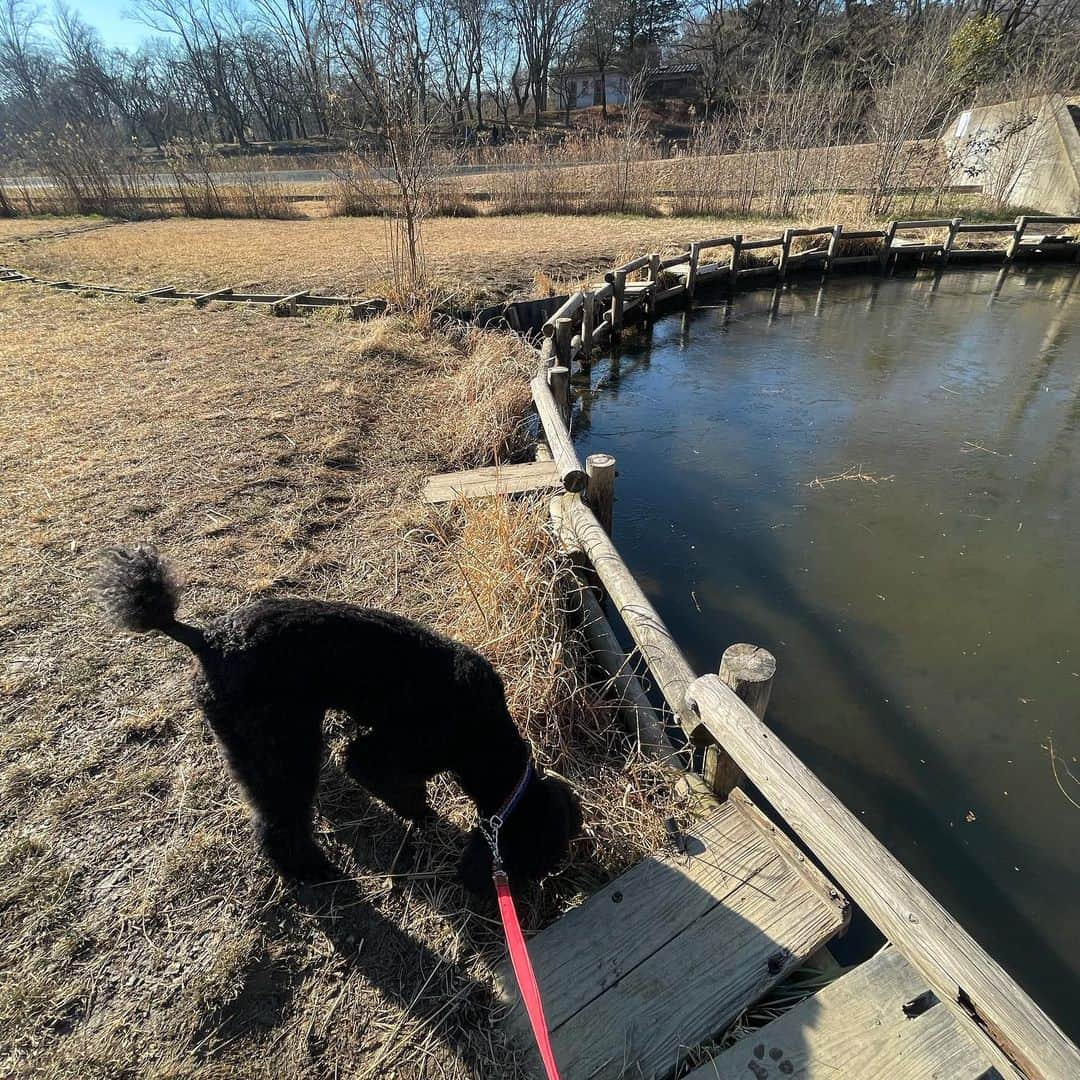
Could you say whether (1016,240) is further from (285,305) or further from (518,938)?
(518,938)

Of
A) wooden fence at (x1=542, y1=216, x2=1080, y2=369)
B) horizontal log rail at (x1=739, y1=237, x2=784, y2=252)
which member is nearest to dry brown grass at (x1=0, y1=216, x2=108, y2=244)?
wooden fence at (x1=542, y1=216, x2=1080, y2=369)

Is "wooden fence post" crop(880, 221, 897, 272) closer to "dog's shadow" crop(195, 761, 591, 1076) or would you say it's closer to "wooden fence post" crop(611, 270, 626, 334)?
"wooden fence post" crop(611, 270, 626, 334)

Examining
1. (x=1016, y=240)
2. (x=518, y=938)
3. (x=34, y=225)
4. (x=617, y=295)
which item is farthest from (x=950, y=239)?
(x=34, y=225)

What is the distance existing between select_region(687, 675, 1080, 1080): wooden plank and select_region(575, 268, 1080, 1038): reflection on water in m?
1.76

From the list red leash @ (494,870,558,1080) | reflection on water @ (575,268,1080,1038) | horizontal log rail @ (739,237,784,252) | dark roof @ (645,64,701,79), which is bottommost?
reflection on water @ (575,268,1080,1038)

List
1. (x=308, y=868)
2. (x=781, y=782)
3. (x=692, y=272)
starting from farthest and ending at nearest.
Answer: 1. (x=692, y=272)
2. (x=308, y=868)
3. (x=781, y=782)

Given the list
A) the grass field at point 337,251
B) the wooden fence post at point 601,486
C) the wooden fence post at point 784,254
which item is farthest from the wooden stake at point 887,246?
the wooden fence post at point 601,486

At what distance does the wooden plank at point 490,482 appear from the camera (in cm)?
466

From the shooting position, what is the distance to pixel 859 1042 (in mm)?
1760

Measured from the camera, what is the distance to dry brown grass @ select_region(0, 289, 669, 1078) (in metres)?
1.85

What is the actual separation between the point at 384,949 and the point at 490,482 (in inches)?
138

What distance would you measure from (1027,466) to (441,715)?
7.45 m

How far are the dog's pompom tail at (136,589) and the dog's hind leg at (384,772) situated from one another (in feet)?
2.52

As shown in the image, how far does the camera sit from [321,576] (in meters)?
3.84
